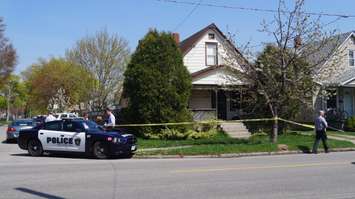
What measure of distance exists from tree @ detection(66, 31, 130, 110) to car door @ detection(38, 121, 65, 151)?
30400mm

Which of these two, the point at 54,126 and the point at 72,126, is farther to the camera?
the point at 54,126

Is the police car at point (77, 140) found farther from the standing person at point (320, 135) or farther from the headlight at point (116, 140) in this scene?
the standing person at point (320, 135)

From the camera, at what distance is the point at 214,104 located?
105ft

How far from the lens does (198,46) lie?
1307 inches

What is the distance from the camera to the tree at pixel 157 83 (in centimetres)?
Answer: 2467

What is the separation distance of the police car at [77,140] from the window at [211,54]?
15824 mm

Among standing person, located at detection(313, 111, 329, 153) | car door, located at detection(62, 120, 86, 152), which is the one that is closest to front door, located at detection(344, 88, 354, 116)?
standing person, located at detection(313, 111, 329, 153)

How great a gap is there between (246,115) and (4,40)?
40.0 meters

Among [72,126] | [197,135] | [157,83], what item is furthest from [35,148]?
[197,135]

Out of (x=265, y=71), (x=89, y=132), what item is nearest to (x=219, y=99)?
(x=265, y=71)

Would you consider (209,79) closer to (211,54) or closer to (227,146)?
(211,54)

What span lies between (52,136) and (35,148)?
104 cm

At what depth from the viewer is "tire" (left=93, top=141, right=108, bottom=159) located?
17766 millimetres

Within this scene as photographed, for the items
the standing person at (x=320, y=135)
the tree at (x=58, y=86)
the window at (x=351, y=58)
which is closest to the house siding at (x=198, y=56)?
the window at (x=351, y=58)
